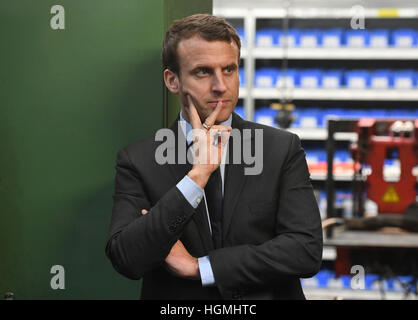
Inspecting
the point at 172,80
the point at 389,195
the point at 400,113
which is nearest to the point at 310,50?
the point at 400,113

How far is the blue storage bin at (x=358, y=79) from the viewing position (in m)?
5.14

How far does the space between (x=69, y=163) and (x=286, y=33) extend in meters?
3.86

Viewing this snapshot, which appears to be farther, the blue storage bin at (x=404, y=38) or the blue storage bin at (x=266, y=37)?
the blue storage bin at (x=266, y=37)

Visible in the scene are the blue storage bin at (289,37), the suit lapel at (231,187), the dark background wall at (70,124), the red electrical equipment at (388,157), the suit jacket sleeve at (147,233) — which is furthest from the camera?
the blue storage bin at (289,37)

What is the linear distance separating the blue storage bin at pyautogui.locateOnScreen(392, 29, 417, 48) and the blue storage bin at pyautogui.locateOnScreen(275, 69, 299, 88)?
3.11 ft

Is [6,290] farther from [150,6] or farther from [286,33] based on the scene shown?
[286,33]

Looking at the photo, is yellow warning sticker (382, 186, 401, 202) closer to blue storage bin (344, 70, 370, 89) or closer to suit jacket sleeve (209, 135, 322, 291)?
suit jacket sleeve (209, 135, 322, 291)

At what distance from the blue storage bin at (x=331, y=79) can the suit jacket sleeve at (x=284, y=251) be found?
159 inches

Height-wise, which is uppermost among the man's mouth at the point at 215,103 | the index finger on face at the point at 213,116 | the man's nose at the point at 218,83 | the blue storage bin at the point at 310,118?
the blue storage bin at the point at 310,118

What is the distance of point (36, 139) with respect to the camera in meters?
1.71

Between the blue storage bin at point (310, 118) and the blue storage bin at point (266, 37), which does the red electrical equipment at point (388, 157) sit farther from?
the blue storage bin at point (266, 37)

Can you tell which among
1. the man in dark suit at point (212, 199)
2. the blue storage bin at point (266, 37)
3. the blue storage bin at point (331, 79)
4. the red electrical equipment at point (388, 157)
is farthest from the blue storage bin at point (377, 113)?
the man in dark suit at point (212, 199)

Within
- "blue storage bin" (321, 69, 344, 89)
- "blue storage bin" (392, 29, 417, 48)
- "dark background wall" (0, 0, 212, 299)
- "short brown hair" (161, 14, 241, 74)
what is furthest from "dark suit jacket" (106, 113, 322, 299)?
"blue storage bin" (392, 29, 417, 48)

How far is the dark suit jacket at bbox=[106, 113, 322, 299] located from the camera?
118 cm
